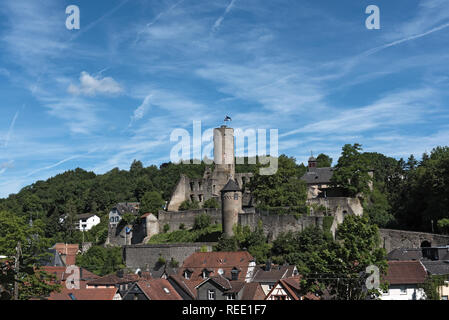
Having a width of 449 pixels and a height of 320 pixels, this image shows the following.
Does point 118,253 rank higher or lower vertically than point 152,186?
lower

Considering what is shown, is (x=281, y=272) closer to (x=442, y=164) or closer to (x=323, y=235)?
(x=323, y=235)

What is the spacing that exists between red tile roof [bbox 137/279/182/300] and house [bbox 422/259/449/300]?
1683cm

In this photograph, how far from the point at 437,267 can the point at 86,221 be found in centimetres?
6676

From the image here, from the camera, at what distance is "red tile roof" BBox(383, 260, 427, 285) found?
3275 cm

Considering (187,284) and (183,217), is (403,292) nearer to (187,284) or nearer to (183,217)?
(187,284)

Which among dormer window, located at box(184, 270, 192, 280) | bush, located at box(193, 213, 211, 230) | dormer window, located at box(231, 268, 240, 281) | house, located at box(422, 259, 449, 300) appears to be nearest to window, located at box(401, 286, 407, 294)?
house, located at box(422, 259, 449, 300)

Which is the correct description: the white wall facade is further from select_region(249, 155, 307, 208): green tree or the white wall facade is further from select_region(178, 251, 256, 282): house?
select_region(249, 155, 307, 208): green tree

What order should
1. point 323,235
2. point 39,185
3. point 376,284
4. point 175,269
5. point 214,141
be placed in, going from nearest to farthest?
point 376,284 → point 323,235 → point 175,269 → point 214,141 → point 39,185

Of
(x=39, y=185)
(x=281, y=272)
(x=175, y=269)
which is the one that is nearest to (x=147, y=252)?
(x=175, y=269)

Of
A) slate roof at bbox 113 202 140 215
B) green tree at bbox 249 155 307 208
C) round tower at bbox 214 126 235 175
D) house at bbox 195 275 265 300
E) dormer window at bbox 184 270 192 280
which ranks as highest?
round tower at bbox 214 126 235 175

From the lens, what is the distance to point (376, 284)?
85.0ft

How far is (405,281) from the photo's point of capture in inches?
1293

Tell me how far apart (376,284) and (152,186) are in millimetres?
60427

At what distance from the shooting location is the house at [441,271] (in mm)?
32156
